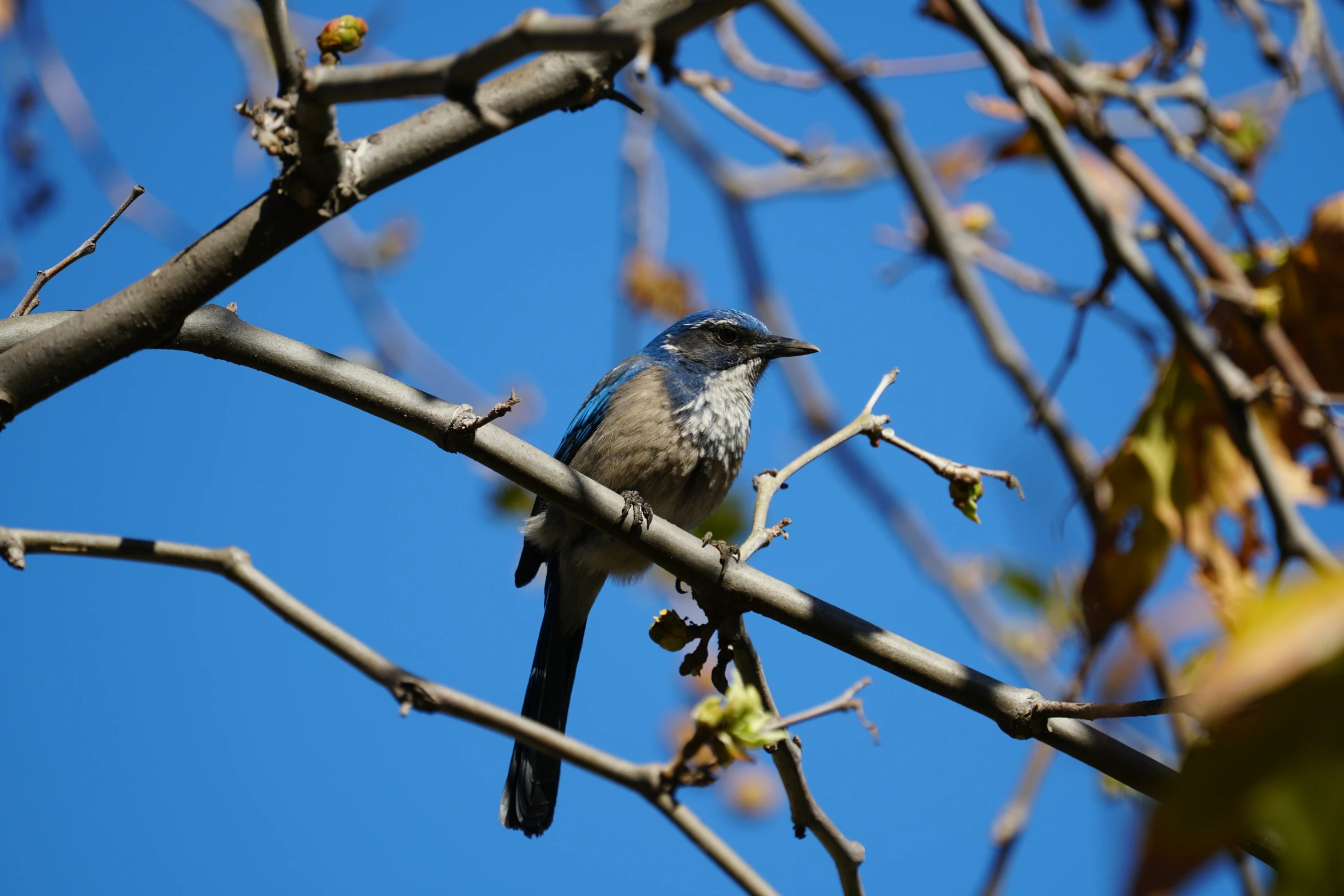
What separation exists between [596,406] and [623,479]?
2.43ft

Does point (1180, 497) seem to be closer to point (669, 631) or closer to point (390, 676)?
point (669, 631)

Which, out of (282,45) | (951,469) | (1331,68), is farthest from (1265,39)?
(282,45)

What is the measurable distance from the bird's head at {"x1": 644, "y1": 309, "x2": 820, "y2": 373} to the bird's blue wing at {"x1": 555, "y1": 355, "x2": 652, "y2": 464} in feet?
0.44

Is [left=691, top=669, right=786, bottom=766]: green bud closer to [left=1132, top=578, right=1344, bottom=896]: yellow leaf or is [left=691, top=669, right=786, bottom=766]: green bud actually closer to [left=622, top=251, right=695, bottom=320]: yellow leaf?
[left=1132, top=578, right=1344, bottom=896]: yellow leaf

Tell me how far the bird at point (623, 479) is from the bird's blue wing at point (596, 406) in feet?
0.04

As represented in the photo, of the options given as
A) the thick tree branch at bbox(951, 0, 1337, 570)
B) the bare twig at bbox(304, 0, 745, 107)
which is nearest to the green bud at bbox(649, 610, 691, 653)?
the bare twig at bbox(304, 0, 745, 107)

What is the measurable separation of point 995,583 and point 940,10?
2.49 m

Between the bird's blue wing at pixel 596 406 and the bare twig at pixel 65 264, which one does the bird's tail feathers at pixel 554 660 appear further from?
the bare twig at pixel 65 264

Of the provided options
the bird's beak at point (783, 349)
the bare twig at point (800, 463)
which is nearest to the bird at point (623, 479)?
the bird's beak at point (783, 349)

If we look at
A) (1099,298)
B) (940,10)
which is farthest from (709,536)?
(940,10)

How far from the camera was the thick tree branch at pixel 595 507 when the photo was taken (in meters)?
2.19

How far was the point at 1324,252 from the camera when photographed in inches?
129

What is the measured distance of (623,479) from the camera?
13.9 ft

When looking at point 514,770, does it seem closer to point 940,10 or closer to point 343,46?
point 343,46
